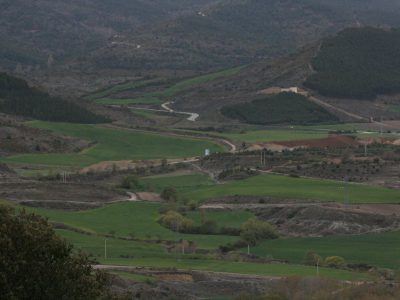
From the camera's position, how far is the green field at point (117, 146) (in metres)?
93.4

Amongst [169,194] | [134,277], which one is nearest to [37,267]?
[134,277]

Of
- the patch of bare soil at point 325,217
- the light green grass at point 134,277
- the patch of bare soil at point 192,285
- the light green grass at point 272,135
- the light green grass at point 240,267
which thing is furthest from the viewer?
the light green grass at point 272,135

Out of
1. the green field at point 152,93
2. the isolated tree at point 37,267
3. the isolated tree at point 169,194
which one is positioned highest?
the green field at point 152,93

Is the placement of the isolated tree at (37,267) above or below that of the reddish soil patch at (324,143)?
below

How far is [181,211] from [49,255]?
131ft

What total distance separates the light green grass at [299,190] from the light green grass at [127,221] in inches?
253

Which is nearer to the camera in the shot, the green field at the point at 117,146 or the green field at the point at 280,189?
the green field at the point at 280,189

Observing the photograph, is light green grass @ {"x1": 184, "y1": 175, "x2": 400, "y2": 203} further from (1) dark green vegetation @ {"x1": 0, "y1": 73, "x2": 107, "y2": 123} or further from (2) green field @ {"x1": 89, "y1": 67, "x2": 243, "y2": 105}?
(2) green field @ {"x1": 89, "y1": 67, "x2": 243, "y2": 105}

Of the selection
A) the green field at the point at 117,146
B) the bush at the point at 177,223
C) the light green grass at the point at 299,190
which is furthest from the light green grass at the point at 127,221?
the green field at the point at 117,146

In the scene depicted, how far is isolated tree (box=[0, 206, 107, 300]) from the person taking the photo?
83.8 feet

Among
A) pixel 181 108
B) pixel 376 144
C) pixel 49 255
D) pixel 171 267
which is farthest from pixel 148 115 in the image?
pixel 49 255

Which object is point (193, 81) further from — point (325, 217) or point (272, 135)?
point (325, 217)

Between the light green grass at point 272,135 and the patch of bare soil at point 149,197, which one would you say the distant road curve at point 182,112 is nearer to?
the light green grass at point 272,135

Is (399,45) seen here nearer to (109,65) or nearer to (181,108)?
(181,108)
